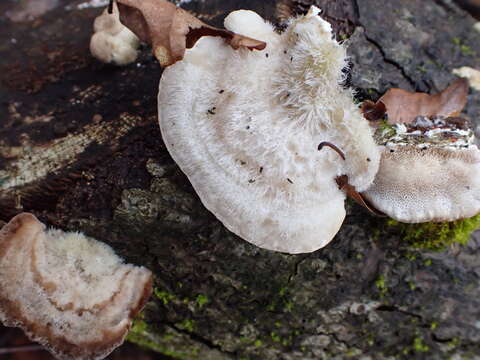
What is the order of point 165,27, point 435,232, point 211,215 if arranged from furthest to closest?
point 435,232 → point 211,215 → point 165,27

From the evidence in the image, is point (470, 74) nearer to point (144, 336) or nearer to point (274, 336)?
point (274, 336)

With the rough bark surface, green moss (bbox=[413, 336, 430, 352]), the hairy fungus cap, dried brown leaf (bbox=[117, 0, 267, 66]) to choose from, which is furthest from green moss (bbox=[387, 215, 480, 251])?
dried brown leaf (bbox=[117, 0, 267, 66])

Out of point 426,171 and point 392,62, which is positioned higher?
point 392,62

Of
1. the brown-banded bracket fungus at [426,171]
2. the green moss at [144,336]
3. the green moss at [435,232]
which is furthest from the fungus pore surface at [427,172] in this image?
the green moss at [144,336]

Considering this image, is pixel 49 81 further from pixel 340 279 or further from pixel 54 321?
pixel 340 279

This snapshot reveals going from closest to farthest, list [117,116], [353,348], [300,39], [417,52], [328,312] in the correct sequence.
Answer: [300,39]
[117,116]
[417,52]
[328,312]
[353,348]

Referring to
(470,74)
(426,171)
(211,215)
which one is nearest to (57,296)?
(211,215)

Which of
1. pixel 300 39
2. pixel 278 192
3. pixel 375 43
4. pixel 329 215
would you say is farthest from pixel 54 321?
pixel 375 43

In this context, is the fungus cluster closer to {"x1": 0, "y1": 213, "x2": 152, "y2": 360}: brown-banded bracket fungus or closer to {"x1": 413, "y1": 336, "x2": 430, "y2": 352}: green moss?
{"x1": 0, "y1": 213, "x2": 152, "y2": 360}: brown-banded bracket fungus
